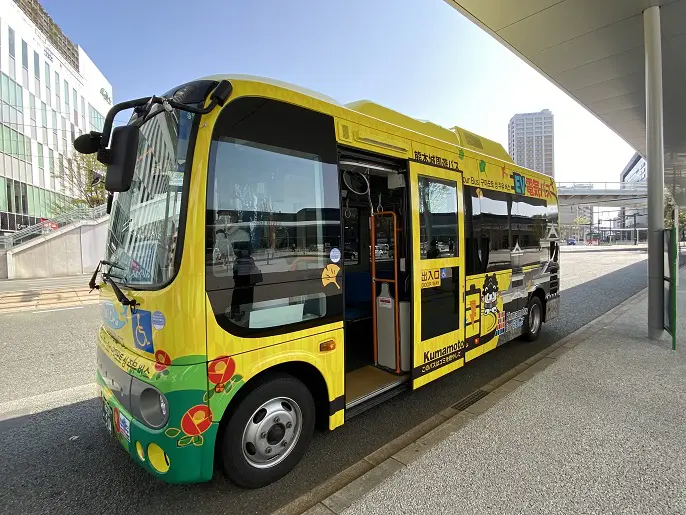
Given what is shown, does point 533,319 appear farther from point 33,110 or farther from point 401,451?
point 33,110

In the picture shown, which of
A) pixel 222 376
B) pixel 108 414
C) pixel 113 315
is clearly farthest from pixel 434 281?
pixel 108 414

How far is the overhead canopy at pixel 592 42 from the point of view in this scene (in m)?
6.22

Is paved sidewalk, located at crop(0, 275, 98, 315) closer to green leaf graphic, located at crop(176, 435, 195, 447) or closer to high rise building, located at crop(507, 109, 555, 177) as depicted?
green leaf graphic, located at crop(176, 435, 195, 447)

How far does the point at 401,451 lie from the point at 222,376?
157 cm

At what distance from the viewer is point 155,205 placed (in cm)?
253

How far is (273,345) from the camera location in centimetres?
259

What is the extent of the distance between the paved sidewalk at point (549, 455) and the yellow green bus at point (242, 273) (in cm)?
67

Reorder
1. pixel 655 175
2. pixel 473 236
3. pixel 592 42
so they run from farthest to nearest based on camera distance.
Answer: pixel 592 42 → pixel 655 175 → pixel 473 236

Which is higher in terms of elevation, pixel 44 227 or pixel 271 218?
pixel 44 227

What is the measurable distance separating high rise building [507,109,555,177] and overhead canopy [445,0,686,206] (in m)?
24.0

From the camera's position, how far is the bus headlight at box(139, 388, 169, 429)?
228cm

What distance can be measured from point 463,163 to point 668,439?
3161 millimetres

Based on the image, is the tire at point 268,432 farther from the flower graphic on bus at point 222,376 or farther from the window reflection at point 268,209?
the window reflection at point 268,209

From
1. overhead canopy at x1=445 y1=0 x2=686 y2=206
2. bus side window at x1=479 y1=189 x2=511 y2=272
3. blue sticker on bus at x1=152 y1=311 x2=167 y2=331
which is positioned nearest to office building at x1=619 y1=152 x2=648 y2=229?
overhead canopy at x1=445 y1=0 x2=686 y2=206
